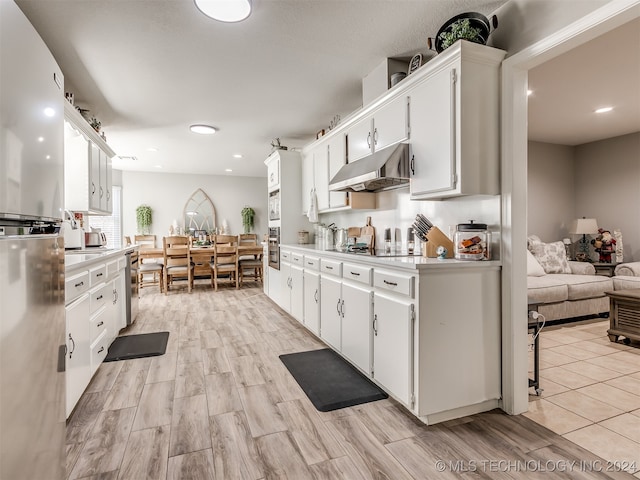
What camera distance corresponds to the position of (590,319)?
4246mm

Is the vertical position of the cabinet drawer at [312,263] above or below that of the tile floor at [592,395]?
above

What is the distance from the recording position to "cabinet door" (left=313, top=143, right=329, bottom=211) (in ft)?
13.2

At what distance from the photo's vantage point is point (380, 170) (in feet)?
7.91

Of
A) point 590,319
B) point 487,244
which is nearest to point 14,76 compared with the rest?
point 487,244

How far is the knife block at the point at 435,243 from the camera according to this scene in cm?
238

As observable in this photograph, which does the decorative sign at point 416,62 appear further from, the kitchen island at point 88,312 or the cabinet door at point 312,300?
the kitchen island at point 88,312

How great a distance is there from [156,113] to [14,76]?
11.7ft

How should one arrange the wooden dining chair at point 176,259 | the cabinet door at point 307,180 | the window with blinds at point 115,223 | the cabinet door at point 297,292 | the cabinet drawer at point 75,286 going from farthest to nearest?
the window with blinds at point 115,223 → the wooden dining chair at point 176,259 → the cabinet door at point 307,180 → the cabinet door at point 297,292 → the cabinet drawer at point 75,286

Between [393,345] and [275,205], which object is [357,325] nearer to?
[393,345]

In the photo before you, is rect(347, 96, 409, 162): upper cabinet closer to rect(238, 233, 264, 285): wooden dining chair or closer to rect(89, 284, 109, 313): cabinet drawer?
rect(89, 284, 109, 313): cabinet drawer

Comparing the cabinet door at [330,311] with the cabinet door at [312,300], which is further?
the cabinet door at [312,300]

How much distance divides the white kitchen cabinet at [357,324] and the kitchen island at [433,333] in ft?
0.05

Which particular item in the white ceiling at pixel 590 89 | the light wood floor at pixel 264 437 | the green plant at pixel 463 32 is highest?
the white ceiling at pixel 590 89

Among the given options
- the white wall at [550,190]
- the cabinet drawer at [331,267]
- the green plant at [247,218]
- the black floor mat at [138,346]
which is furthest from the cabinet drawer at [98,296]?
the white wall at [550,190]
